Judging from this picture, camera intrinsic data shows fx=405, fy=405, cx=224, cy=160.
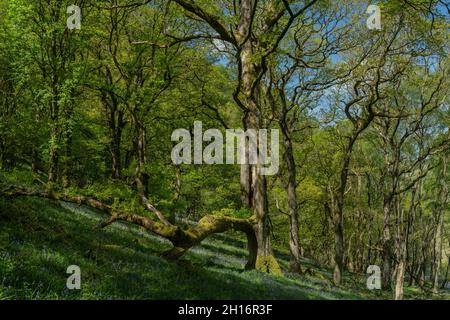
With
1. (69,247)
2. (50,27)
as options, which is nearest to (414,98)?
(50,27)

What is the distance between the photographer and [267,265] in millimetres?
18312

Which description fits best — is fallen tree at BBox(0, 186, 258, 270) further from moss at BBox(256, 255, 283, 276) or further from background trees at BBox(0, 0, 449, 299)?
moss at BBox(256, 255, 283, 276)

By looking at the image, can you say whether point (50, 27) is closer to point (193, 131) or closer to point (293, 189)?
point (193, 131)

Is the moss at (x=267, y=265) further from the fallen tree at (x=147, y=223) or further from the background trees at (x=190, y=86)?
the fallen tree at (x=147, y=223)

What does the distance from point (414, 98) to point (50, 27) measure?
90.2 ft

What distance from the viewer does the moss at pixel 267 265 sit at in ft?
59.2

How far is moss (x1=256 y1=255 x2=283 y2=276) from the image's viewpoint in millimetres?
18039

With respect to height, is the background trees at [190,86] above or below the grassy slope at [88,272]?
above

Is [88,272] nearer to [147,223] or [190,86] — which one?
[147,223]

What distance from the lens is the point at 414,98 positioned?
3303 centimetres

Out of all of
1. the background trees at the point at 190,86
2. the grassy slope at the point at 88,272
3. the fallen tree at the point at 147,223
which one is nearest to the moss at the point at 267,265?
the background trees at the point at 190,86

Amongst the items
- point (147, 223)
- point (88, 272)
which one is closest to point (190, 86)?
point (147, 223)

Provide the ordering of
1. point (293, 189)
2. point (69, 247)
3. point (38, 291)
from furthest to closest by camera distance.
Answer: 1. point (293, 189)
2. point (69, 247)
3. point (38, 291)
